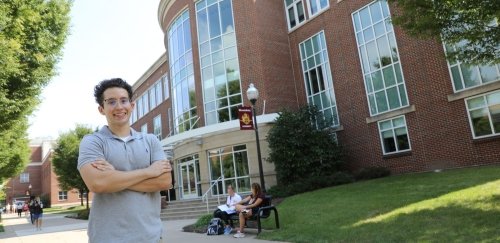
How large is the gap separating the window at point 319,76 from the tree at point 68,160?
2639 cm

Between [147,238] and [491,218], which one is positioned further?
[491,218]

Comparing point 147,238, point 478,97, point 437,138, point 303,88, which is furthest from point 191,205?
point 147,238

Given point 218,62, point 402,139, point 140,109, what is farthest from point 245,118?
point 140,109

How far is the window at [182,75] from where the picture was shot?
82.5ft

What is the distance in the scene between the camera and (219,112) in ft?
76.1

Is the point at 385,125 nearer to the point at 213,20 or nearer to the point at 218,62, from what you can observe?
the point at 218,62

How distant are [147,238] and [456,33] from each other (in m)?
8.16

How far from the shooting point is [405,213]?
9.05 metres

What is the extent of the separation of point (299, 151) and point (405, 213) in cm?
948

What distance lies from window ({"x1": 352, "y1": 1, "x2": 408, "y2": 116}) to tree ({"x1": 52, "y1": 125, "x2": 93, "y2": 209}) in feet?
99.5

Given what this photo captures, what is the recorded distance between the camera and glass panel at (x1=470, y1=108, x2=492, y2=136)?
15.7 metres

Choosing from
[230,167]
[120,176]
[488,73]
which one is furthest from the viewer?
[230,167]

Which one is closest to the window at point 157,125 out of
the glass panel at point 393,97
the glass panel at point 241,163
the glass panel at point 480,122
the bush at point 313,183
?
the glass panel at point 241,163

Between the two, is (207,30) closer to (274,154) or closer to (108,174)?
(274,154)
